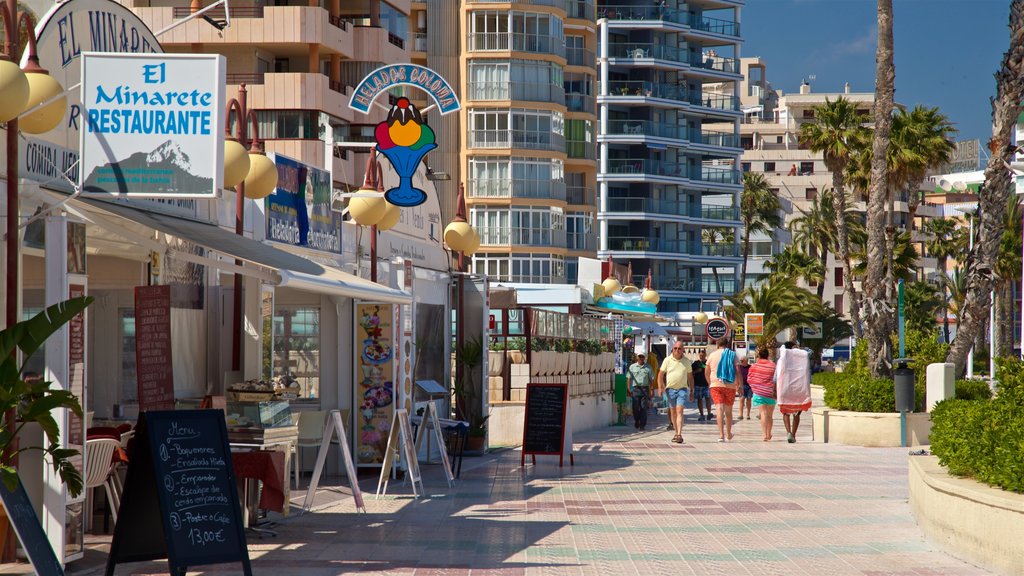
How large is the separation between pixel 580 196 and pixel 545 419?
56.1 metres

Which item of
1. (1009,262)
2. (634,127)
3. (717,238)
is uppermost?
(634,127)

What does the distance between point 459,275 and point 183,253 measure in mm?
9966

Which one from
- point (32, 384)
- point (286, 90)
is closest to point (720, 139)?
point (286, 90)

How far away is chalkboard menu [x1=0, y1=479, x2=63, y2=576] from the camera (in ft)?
23.9

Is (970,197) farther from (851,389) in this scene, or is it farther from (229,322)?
(229,322)

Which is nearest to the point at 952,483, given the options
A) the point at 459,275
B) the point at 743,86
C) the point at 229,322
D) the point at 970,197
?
the point at 229,322

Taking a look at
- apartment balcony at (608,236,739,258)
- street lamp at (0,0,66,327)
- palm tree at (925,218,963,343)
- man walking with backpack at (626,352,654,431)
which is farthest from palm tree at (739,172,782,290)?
street lamp at (0,0,66,327)

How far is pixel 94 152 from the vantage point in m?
9.30

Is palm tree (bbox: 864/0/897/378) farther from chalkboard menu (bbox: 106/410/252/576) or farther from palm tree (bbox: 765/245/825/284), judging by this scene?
palm tree (bbox: 765/245/825/284)

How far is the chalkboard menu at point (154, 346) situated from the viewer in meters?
12.0

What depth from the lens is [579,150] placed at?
73.8 m

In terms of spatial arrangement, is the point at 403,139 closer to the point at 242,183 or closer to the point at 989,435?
the point at 242,183

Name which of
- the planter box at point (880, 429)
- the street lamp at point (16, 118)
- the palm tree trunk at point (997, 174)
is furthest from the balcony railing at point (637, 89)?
the street lamp at point (16, 118)

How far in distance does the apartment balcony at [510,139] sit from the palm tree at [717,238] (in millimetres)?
29212
